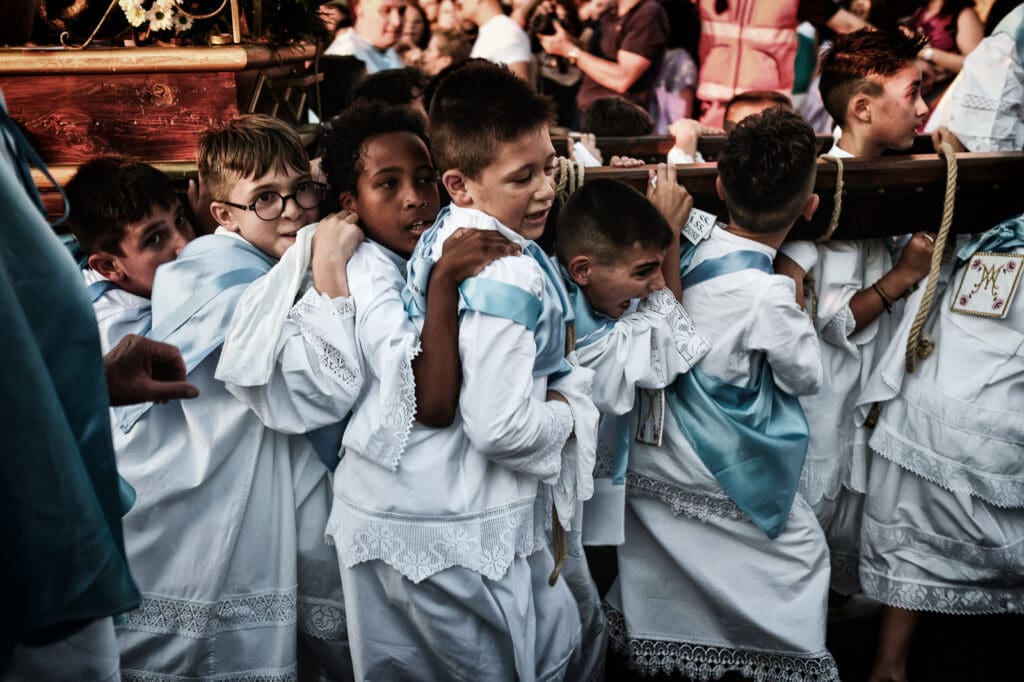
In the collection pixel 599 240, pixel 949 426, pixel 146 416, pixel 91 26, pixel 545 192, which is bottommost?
pixel 949 426

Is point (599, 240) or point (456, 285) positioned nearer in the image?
point (456, 285)

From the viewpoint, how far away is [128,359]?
1.83 metres

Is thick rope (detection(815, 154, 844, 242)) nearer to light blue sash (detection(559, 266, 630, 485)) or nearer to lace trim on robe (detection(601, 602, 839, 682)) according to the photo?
light blue sash (detection(559, 266, 630, 485))

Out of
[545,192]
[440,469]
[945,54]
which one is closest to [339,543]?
[440,469]

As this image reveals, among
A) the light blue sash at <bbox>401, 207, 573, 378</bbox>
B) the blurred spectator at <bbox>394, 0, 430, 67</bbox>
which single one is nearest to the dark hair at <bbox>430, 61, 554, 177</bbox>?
the light blue sash at <bbox>401, 207, 573, 378</bbox>

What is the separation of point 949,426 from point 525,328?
5.39 ft

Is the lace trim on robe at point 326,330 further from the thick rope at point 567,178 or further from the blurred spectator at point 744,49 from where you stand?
the blurred spectator at point 744,49

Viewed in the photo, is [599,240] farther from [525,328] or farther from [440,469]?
[440,469]

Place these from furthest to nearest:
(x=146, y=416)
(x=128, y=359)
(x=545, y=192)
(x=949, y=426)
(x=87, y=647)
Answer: (x=949, y=426), (x=146, y=416), (x=545, y=192), (x=128, y=359), (x=87, y=647)

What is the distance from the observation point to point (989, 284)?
2975 mm

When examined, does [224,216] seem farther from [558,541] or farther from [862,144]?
[862,144]

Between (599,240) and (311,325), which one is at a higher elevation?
(599,240)

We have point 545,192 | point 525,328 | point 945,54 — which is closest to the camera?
point 525,328

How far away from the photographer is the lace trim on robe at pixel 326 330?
2.27 metres
